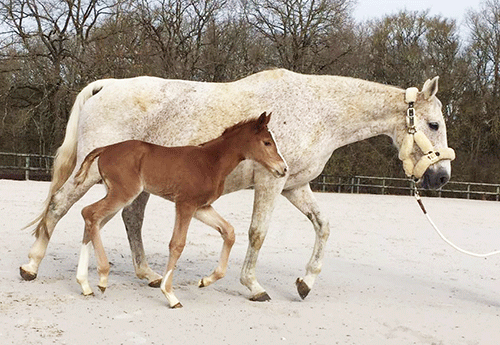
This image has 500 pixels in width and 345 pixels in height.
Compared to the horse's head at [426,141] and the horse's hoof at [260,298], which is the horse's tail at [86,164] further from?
the horse's head at [426,141]

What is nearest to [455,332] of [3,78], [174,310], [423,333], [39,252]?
[423,333]

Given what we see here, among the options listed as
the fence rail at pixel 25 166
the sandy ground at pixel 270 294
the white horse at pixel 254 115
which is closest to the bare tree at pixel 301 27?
the fence rail at pixel 25 166

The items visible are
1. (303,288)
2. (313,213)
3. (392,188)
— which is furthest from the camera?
(392,188)

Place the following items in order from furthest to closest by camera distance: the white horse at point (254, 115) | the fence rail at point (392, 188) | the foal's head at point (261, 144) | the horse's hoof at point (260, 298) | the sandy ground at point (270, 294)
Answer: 1. the fence rail at point (392, 188)
2. the white horse at point (254, 115)
3. the horse's hoof at point (260, 298)
4. the foal's head at point (261, 144)
5. the sandy ground at point (270, 294)

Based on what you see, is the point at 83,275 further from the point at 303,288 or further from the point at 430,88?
the point at 430,88

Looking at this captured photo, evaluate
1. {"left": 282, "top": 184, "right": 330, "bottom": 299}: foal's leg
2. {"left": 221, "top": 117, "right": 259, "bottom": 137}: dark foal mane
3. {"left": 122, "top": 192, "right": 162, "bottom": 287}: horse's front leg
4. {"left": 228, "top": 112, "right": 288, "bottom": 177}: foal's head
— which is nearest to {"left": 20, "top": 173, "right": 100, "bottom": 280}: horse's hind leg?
{"left": 122, "top": 192, "right": 162, "bottom": 287}: horse's front leg

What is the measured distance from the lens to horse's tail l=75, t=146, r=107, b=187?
429 centimetres

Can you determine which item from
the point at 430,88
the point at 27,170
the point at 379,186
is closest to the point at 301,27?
the point at 379,186

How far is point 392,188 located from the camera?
23531mm

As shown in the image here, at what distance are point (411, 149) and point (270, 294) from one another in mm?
1777

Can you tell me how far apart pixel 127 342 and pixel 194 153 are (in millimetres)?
1499

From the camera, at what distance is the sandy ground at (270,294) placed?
143 inches

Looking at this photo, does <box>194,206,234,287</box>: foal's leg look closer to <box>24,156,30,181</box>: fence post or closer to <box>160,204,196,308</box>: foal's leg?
<box>160,204,196,308</box>: foal's leg

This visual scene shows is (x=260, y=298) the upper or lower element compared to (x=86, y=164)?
lower
